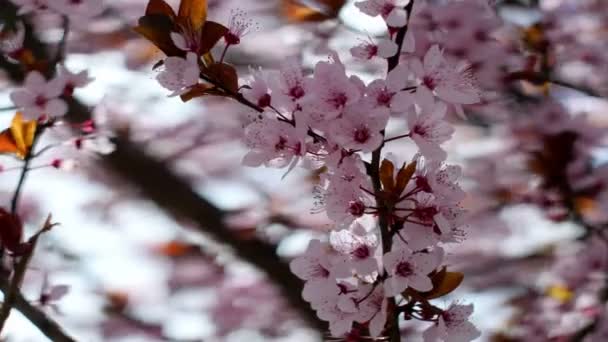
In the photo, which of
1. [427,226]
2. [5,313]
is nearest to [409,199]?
[427,226]

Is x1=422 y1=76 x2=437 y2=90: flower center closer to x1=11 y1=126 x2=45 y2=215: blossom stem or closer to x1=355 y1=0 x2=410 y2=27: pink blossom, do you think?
x1=355 y1=0 x2=410 y2=27: pink blossom

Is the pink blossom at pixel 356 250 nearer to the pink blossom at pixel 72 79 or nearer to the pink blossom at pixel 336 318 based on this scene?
the pink blossom at pixel 336 318

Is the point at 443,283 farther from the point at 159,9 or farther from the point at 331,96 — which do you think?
the point at 159,9

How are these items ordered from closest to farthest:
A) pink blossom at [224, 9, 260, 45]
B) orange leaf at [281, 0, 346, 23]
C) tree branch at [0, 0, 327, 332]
A: pink blossom at [224, 9, 260, 45] < orange leaf at [281, 0, 346, 23] < tree branch at [0, 0, 327, 332]

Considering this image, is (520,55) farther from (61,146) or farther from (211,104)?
(61,146)

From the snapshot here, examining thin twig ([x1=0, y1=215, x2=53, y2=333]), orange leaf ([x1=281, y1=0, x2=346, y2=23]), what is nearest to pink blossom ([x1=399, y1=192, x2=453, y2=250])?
thin twig ([x1=0, y1=215, x2=53, y2=333])

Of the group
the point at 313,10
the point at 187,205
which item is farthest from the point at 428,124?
the point at 187,205

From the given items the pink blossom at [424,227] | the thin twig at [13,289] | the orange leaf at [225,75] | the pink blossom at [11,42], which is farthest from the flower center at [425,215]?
the pink blossom at [11,42]
